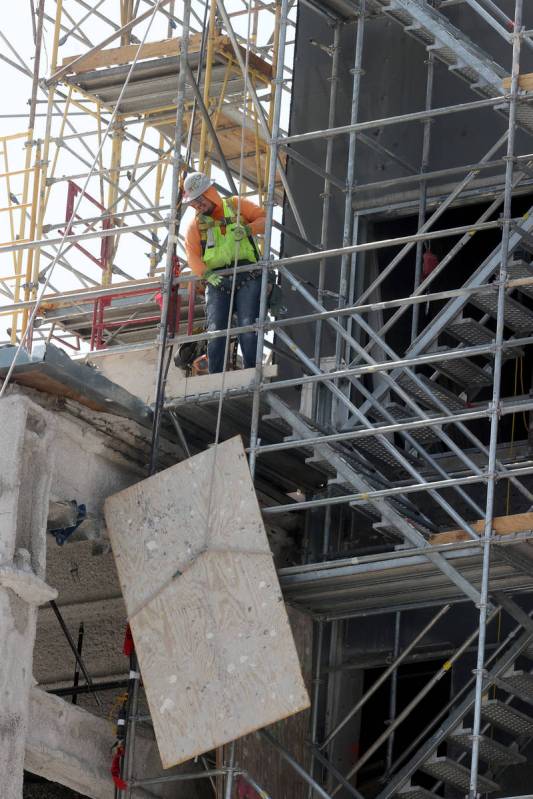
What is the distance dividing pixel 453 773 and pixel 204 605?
262cm

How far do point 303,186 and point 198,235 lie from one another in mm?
2650

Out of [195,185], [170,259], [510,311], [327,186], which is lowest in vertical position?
[510,311]

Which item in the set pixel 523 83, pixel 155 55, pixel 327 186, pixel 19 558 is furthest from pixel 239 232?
pixel 155 55

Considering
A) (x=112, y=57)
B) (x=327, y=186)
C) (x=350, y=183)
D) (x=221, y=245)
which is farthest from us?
(x=112, y=57)

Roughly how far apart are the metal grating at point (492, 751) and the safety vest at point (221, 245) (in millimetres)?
4527

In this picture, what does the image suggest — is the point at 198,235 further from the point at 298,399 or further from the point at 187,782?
the point at 187,782

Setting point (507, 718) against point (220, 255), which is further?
point (220, 255)

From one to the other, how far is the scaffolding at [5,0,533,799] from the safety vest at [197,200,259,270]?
0.26 meters

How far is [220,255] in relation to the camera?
19.5 metres

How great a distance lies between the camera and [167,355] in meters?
19.7

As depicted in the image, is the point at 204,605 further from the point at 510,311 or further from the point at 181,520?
the point at 510,311

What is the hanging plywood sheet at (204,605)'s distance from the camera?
58.1 feet

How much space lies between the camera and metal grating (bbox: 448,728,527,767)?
60.2 feet

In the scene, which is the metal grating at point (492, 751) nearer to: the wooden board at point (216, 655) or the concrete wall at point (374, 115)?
the wooden board at point (216, 655)
